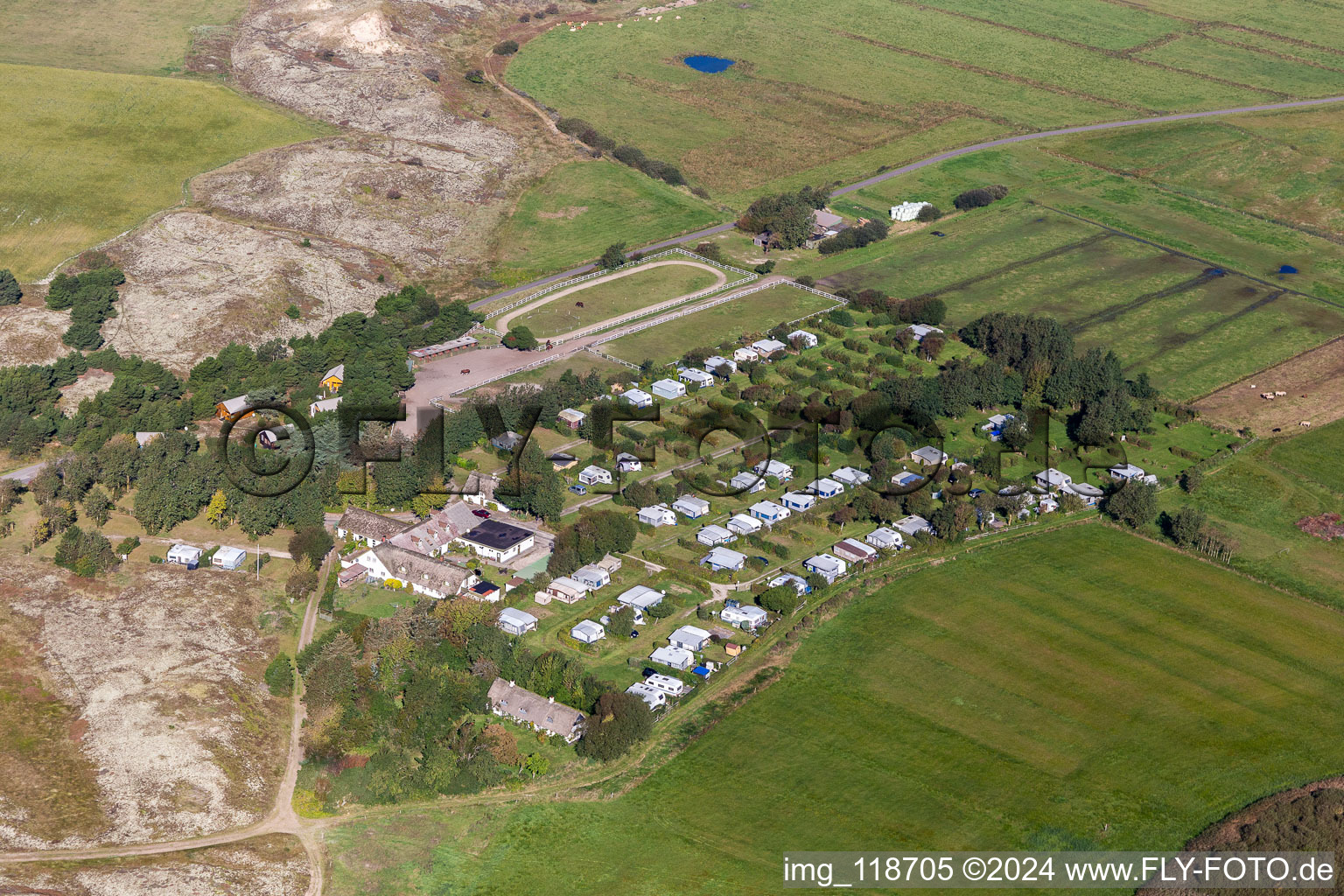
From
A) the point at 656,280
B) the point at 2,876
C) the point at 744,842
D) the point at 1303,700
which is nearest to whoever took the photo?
the point at 2,876

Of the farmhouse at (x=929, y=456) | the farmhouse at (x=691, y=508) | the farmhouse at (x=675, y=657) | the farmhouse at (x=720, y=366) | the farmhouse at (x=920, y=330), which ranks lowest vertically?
the farmhouse at (x=675, y=657)

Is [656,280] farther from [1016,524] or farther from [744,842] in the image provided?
[744,842]

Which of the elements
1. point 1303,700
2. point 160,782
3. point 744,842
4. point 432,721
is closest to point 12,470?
point 160,782

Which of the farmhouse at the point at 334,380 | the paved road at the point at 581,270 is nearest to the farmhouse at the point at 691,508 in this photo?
the farmhouse at the point at 334,380

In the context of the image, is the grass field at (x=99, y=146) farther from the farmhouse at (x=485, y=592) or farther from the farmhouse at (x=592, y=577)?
the farmhouse at (x=592, y=577)

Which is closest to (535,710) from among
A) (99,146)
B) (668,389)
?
(668,389)

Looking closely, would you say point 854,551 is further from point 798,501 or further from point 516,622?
point 516,622

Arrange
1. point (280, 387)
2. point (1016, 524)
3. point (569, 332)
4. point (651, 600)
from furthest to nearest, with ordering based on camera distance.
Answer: point (569, 332)
point (280, 387)
point (1016, 524)
point (651, 600)

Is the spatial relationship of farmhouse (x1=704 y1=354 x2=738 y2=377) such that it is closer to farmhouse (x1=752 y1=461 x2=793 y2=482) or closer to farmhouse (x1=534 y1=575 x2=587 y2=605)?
farmhouse (x1=752 y1=461 x2=793 y2=482)
